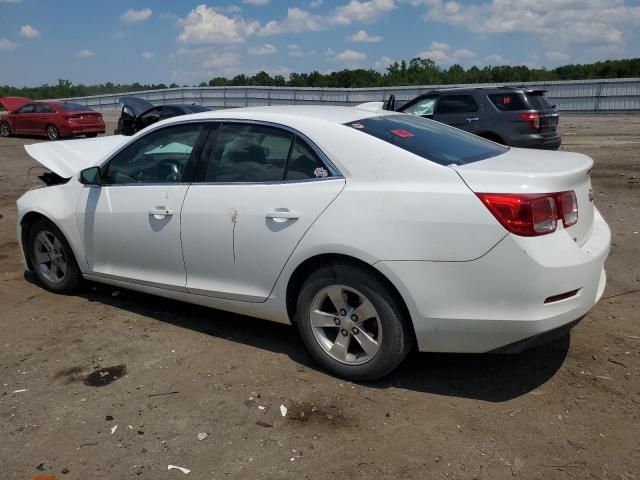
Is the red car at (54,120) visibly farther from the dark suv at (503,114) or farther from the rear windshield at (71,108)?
the dark suv at (503,114)

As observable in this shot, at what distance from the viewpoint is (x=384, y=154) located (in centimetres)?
348

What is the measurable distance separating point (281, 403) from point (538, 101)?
411 inches

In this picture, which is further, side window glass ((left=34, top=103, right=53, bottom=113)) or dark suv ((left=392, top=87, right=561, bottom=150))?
side window glass ((left=34, top=103, right=53, bottom=113))

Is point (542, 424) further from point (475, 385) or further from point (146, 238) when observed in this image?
point (146, 238)

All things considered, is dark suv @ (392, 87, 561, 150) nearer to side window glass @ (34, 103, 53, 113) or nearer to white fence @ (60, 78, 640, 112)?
white fence @ (60, 78, 640, 112)

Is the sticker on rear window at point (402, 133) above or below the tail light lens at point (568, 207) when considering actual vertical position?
above

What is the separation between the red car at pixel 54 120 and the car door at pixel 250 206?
19104 millimetres

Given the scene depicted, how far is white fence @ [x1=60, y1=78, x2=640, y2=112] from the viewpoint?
83.8 ft

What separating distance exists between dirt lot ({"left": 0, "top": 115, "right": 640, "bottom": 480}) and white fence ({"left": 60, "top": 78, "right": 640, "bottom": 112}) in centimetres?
1649

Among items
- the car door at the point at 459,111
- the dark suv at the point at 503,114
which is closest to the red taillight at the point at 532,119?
the dark suv at the point at 503,114

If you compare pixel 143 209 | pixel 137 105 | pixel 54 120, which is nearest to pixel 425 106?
pixel 137 105

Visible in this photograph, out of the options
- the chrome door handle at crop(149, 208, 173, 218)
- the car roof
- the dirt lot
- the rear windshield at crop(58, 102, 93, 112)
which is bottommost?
the dirt lot

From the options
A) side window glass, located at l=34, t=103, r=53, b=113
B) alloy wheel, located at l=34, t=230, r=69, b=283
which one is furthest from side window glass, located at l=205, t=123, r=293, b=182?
side window glass, located at l=34, t=103, r=53, b=113

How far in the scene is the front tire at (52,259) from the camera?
5.14 m
